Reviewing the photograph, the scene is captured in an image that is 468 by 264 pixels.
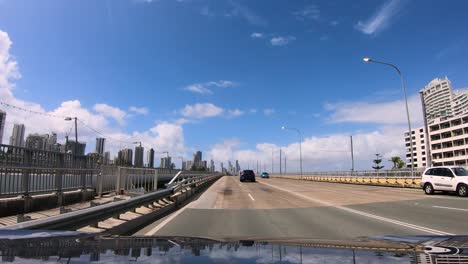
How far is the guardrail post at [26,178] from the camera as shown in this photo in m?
12.6

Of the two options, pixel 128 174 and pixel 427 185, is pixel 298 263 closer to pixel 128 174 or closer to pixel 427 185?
pixel 128 174

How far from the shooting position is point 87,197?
59.3ft

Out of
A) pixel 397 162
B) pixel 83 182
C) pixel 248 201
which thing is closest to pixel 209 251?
pixel 83 182

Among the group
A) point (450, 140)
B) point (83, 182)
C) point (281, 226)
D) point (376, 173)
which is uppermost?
point (450, 140)

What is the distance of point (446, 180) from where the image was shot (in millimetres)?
→ 24094

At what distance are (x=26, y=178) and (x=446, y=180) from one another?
2273 cm

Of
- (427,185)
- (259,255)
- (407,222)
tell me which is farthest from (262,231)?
(427,185)

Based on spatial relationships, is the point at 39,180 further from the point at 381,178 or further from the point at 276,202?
the point at 381,178

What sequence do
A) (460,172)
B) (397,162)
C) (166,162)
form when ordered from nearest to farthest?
(460,172)
(166,162)
(397,162)

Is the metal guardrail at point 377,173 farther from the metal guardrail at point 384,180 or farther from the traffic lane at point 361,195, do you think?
the traffic lane at point 361,195

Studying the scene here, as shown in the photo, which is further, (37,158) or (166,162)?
(166,162)

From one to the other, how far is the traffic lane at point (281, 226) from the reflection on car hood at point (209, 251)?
3748 millimetres

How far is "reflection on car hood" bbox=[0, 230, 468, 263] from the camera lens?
11.5 feet

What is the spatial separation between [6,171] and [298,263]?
11378mm
